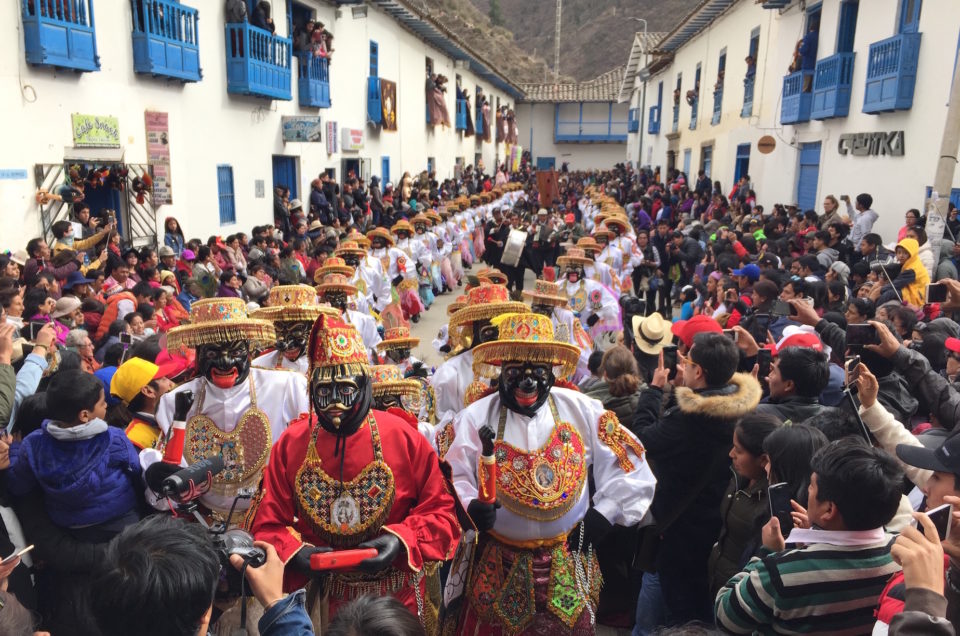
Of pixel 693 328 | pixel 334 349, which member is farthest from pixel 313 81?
pixel 334 349

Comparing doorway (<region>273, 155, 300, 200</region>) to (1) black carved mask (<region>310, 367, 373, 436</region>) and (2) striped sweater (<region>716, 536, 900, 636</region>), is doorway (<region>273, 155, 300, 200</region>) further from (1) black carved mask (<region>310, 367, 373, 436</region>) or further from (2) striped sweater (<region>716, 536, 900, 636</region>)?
(2) striped sweater (<region>716, 536, 900, 636</region>)

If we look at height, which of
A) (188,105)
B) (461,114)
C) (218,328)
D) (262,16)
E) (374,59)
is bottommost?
(218,328)

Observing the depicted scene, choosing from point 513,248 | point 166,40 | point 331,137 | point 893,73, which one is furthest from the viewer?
point 331,137

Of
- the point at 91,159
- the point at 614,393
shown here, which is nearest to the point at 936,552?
the point at 614,393

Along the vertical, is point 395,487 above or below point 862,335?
below

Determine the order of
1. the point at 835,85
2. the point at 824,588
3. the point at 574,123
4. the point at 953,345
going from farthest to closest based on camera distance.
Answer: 1. the point at 574,123
2. the point at 835,85
3. the point at 953,345
4. the point at 824,588

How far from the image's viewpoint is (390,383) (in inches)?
164

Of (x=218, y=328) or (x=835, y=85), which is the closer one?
(x=218, y=328)

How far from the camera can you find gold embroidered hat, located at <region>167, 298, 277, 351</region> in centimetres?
379

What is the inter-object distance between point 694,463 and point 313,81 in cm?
1458

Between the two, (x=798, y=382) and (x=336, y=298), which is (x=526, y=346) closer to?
(x=798, y=382)

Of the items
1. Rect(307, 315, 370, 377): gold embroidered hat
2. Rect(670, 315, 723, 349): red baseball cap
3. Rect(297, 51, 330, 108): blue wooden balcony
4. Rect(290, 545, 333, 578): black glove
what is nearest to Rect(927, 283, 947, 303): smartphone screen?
Rect(670, 315, 723, 349): red baseball cap

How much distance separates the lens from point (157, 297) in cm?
695

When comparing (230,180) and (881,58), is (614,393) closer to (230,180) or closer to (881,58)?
(881,58)
